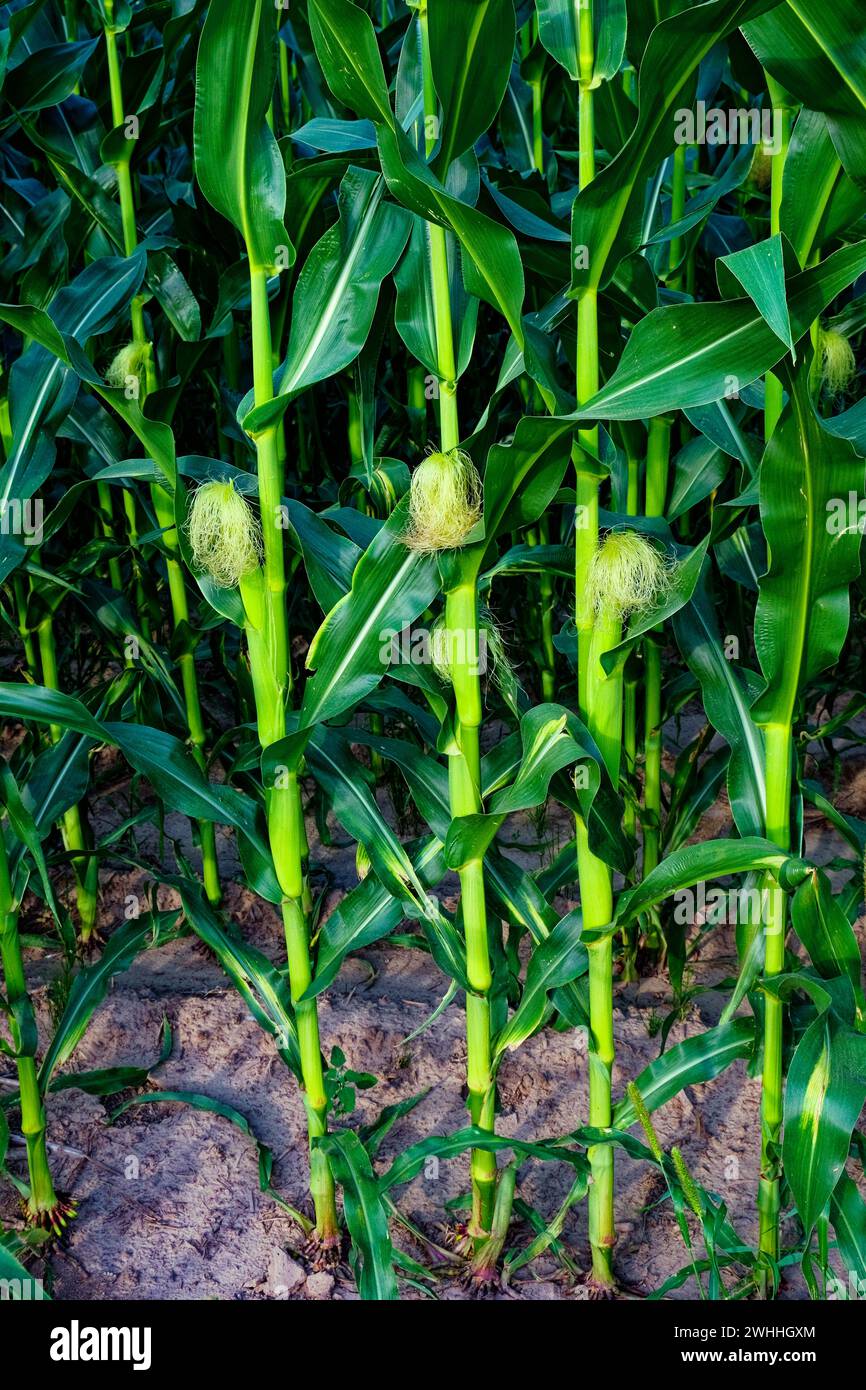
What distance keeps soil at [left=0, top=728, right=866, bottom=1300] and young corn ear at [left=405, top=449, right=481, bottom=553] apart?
1.36 meters

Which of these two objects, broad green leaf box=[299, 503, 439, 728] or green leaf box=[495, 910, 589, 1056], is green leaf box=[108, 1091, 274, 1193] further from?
broad green leaf box=[299, 503, 439, 728]

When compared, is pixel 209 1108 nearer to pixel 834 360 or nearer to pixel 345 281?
pixel 345 281

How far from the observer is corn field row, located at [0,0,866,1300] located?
6.16 ft

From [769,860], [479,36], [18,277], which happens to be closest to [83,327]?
[18,277]

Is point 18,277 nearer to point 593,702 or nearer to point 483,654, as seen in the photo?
point 483,654

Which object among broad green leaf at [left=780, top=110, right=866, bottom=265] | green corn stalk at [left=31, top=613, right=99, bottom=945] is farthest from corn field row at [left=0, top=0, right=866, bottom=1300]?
green corn stalk at [left=31, top=613, right=99, bottom=945]

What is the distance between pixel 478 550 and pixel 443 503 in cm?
12

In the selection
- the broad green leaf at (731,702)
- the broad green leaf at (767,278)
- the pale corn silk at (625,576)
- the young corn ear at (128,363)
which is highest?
the young corn ear at (128,363)

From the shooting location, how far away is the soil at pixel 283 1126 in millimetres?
2621

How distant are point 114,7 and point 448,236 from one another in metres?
1.35

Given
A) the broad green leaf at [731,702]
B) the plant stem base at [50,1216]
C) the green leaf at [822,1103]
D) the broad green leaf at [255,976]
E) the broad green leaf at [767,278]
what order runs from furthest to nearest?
the plant stem base at [50,1216] < the broad green leaf at [255,976] < the broad green leaf at [731,702] < the green leaf at [822,1103] < the broad green leaf at [767,278]

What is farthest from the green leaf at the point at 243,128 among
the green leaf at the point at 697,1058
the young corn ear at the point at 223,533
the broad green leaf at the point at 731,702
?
the green leaf at the point at 697,1058

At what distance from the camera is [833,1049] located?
2.00 m

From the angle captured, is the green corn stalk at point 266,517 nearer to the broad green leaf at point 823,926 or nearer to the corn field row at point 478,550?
the corn field row at point 478,550
